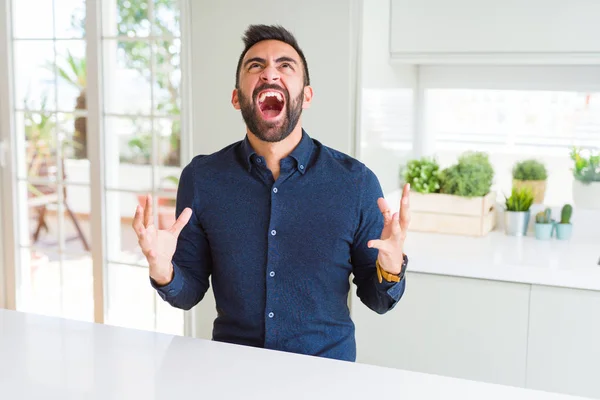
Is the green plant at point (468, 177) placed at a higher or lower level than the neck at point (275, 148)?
lower

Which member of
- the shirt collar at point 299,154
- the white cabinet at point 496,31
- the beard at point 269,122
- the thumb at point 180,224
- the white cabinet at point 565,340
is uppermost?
the white cabinet at point 496,31

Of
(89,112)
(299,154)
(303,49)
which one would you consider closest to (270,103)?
(299,154)

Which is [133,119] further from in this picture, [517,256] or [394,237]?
[394,237]

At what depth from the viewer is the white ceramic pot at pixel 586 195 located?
3088mm

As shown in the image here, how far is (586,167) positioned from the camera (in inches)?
122

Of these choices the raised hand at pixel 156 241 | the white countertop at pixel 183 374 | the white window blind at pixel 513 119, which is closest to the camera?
the white countertop at pixel 183 374

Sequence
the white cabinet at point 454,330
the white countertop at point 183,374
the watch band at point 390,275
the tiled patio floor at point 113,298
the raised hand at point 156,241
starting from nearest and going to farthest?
1. the white countertop at point 183,374
2. the raised hand at point 156,241
3. the watch band at point 390,275
4. the white cabinet at point 454,330
5. the tiled patio floor at point 113,298

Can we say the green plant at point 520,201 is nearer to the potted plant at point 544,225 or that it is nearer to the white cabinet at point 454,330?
the potted plant at point 544,225

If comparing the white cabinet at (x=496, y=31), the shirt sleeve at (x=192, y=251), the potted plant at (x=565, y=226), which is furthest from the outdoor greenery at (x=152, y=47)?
the potted plant at (x=565, y=226)

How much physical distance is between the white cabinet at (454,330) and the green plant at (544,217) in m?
0.53

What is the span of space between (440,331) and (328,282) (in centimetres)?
100

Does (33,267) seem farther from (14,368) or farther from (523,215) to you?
(14,368)

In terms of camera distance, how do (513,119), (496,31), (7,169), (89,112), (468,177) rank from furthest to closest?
(7,169) < (89,112) < (513,119) < (468,177) < (496,31)

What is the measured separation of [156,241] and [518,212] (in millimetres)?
1882
